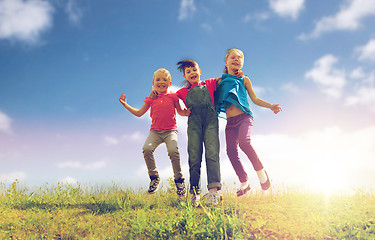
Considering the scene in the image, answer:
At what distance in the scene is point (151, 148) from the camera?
6215 millimetres

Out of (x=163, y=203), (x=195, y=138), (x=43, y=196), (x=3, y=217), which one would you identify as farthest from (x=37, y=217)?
(x=195, y=138)

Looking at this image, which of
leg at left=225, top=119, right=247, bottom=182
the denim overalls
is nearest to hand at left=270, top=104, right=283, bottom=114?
leg at left=225, top=119, right=247, bottom=182

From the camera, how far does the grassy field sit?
4129 millimetres

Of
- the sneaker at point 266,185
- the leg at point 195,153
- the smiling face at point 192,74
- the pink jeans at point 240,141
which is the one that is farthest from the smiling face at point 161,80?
the sneaker at point 266,185

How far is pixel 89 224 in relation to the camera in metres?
4.85

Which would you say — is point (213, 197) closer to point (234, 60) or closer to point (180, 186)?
point (180, 186)

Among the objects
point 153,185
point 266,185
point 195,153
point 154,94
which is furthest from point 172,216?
point 154,94

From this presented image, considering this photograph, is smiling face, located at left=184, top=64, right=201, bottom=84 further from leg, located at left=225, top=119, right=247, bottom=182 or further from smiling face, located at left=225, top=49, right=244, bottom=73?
leg, located at left=225, top=119, right=247, bottom=182

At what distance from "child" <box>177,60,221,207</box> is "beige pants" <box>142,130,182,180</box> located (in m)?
0.66

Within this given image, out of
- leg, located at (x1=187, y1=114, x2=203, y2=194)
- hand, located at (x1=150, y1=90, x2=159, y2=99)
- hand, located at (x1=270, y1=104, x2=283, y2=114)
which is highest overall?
hand, located at (x1=150, y1=90, x2=159, y2=99)

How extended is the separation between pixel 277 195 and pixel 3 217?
522 cm

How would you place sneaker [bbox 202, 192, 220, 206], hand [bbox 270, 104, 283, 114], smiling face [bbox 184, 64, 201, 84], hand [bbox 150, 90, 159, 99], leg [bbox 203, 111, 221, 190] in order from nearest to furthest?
sneaker [bbox 202, 192, 220, 206] → leg [bbox 203, 111, 221, 190] → hand [bbox 270, 104, 283, 114] → smiling face [bbox 184, 64, 201, 84] → hand [bbox 150, 90, 159, 99]

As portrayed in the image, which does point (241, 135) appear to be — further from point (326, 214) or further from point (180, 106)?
point (326, 214)

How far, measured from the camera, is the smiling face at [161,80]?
6309 mm
